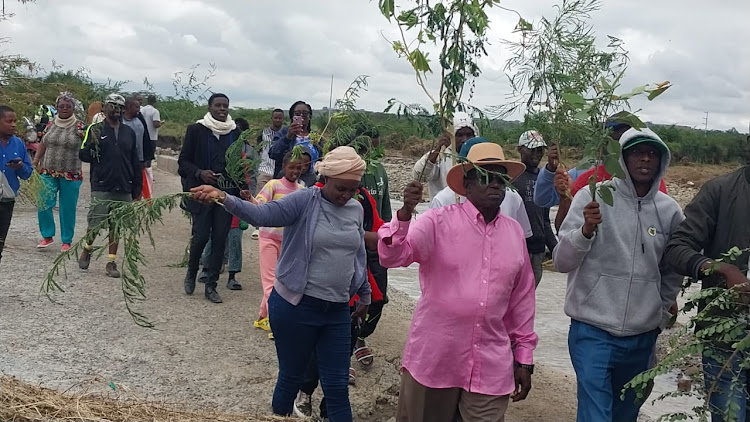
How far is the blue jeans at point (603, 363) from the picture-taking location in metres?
4.06

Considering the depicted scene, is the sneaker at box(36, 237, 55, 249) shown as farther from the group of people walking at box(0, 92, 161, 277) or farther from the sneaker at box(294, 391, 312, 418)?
the sneaker at box(294, 391, 312, 418)

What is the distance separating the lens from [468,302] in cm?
377

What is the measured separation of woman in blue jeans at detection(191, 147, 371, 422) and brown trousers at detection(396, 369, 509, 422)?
0.64 meters

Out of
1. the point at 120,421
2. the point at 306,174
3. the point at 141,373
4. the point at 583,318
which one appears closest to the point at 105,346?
the point at 141,373

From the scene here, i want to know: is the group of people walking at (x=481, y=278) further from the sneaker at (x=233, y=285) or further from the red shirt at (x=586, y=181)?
the sneaker at (x=233, y=285)

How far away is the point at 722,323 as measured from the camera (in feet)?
9.93

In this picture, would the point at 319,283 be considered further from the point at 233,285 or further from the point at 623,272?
the point at 233,285

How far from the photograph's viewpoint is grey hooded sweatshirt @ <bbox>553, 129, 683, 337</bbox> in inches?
160

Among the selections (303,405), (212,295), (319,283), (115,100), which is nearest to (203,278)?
(212,295)

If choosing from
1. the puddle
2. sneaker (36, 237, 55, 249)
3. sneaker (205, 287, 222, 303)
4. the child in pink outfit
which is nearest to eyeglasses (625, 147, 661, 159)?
the puddle

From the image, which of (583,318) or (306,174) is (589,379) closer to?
(583,318)

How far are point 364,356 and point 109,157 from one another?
12.9 feet

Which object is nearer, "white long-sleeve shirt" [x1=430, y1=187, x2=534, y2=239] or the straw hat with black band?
the straw hat with black band

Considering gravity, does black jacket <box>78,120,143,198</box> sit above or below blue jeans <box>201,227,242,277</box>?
above
